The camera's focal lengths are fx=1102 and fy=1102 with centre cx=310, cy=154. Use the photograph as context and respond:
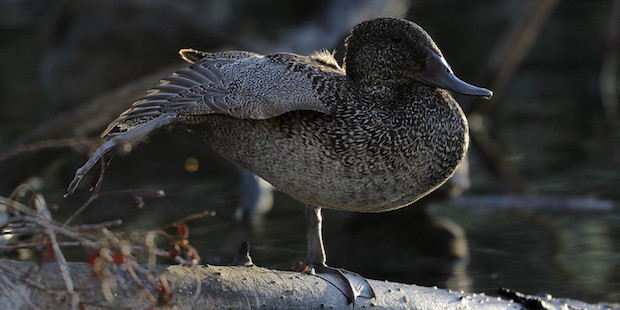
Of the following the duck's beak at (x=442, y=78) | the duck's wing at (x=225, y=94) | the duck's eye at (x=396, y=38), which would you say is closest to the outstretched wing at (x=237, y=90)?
the duck's wing at (x=225, y=94)

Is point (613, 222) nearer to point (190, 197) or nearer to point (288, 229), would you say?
point (288, 229)

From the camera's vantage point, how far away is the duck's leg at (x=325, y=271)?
386cm

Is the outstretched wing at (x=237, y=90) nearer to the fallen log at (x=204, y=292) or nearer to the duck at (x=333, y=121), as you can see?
the duck at (x=333, y=121)

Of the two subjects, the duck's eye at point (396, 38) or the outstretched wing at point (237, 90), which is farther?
the duck's eye at point (396, 38)

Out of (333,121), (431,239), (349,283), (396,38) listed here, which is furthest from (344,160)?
(431,239)

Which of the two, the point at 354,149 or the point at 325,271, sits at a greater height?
the point at 354,149

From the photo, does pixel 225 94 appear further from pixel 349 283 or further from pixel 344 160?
pixel 349 283

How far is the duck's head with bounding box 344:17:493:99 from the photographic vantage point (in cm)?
407

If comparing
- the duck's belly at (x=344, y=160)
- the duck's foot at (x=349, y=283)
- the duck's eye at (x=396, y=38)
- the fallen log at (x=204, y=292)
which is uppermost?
the duck's eye at (x=396, y=38)

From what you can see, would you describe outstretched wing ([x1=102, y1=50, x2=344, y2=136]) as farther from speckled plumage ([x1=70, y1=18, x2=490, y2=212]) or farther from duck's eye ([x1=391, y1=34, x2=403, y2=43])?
duck's eye ([x1=391, y1=34, x2=403, y2=43])

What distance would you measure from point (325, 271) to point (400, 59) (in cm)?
84

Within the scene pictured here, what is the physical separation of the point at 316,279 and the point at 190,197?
12.9 feet

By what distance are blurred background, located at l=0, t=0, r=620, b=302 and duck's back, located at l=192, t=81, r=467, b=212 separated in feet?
2.12

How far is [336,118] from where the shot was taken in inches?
155
